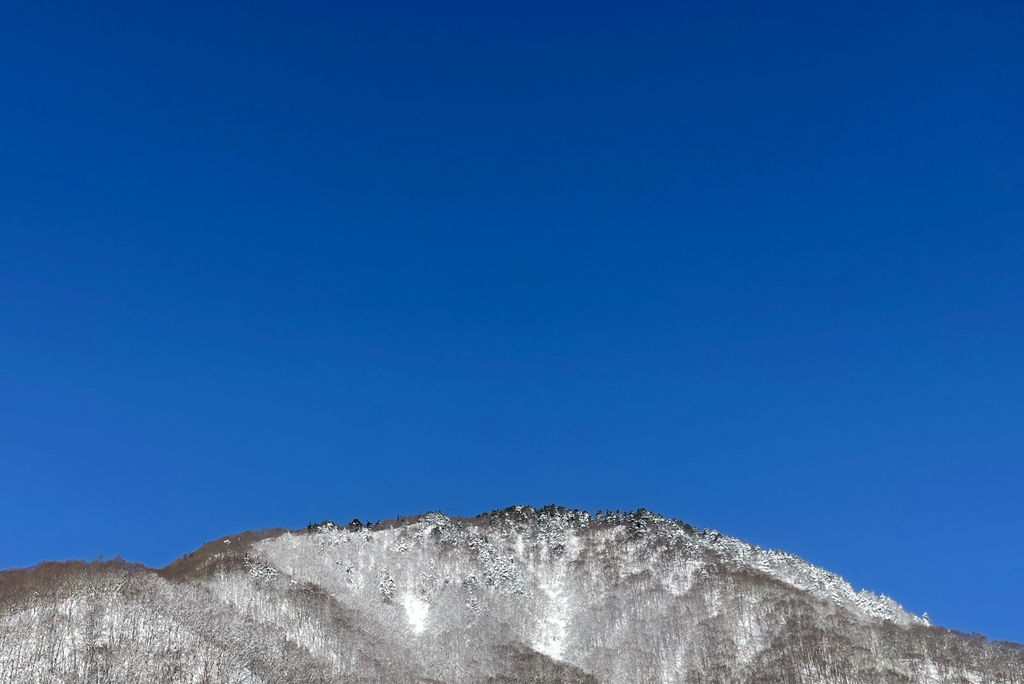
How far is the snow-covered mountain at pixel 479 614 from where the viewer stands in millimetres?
131125

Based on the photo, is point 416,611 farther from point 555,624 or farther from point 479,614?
point 555,624

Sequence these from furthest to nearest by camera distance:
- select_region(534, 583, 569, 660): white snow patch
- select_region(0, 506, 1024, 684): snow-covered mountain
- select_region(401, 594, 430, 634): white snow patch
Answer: select_region(401, 594, 430, 634): white snow patch < select_region(534, 583, 569, 660): white snow patch < select_region(0, 506, 1024, 684): snow-covered mountain

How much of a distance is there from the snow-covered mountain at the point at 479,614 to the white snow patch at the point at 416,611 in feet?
1.07

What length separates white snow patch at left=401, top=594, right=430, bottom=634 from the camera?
545ft

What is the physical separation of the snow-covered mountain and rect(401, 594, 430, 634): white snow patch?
0.33 meters

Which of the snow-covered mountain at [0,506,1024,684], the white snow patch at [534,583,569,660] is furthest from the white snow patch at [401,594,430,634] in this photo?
the white snow patch at [534,583,569,660]

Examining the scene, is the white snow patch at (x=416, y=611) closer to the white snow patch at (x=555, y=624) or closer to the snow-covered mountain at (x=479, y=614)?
the snow-covered mountain at (x=479, y=614)

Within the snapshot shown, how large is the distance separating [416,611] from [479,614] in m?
12.6

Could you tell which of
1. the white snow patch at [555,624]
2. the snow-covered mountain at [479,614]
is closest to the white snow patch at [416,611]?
the snow-covered mountain at [479,614]

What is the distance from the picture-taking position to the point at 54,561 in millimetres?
148875

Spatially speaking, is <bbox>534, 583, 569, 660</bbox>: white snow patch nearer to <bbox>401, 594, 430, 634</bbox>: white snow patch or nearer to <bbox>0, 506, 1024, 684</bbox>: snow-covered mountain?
<bbox>0, 506, 1024, 684</bbox>: snow-covered mountain

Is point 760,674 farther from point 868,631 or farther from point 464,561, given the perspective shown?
point 464,561

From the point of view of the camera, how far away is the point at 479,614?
167750mm

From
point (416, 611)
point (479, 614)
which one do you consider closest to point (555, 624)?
point (479, 614)
